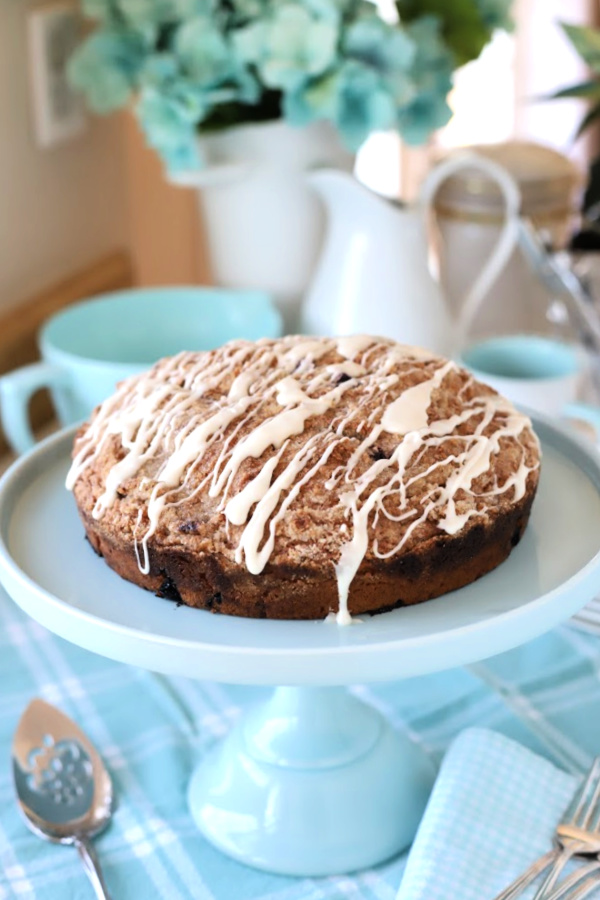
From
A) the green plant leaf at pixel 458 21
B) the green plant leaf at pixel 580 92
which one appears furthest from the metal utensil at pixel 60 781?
the green plant leaf at pixel 580 92

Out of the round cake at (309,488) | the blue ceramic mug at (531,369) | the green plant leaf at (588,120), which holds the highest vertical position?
the green plant leaf at (588,120)

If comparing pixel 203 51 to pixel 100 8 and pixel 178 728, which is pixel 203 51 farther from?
pixel 178 728

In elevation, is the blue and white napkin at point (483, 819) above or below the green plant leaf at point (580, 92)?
below

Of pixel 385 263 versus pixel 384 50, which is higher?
pixel 384 50

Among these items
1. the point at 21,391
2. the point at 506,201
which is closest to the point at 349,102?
the point at 506,201

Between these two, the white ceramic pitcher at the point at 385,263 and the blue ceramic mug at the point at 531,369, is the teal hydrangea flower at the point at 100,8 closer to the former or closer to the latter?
the white ceramic pitcher at the point at 385,263

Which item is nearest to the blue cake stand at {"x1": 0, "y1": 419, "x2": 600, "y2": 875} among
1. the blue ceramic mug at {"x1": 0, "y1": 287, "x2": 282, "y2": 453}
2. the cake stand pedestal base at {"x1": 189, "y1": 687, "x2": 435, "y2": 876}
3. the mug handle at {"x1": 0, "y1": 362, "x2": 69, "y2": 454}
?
the cake stand pedestal base at {"x1": 189, "y1": 687, "x2": 435, "y2": 876}
